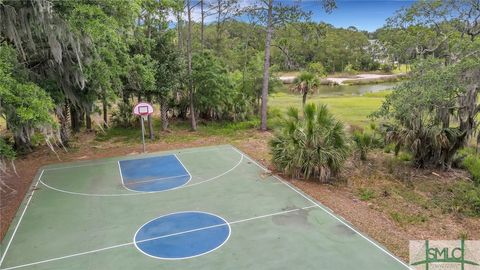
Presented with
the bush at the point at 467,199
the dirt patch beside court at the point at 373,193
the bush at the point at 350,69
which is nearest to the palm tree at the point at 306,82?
the dirt patch beside court at the point at 373,193

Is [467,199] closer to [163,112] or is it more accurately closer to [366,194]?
[366,194]

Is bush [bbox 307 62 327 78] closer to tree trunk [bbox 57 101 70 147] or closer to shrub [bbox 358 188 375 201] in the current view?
shrub [bbox 358 188 375 201]

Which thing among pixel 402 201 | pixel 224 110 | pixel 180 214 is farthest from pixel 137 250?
pixel 224 110

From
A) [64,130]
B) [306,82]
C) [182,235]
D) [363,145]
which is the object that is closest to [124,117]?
[64,130]

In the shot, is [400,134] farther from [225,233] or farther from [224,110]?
[224,110]

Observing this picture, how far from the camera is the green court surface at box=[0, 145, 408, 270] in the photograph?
602 cm

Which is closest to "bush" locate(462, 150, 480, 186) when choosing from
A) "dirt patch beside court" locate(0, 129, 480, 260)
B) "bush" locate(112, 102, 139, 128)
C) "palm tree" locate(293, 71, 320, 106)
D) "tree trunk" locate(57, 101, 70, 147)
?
"dirt patch beside court" locate(0, 129, 480, 260)

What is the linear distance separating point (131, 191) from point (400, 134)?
8.13 m
